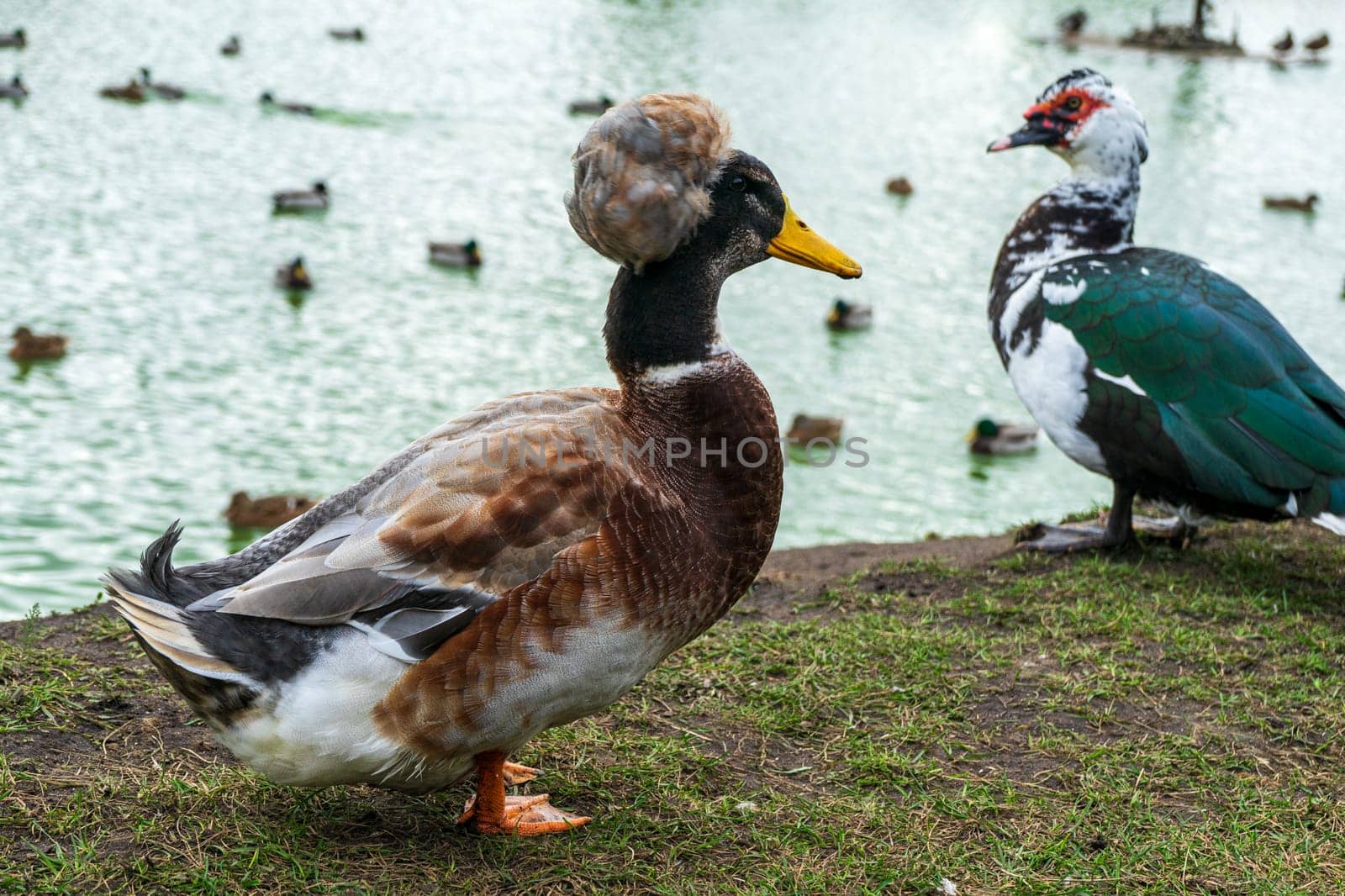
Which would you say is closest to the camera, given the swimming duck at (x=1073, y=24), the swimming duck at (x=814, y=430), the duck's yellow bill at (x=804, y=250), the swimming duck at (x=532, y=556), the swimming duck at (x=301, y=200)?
the swimming duck at (x=532, y=556)

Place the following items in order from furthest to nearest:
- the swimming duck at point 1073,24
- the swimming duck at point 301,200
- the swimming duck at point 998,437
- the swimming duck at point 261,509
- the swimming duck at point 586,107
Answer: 1. the swimming duck at point 1073,24
2. the swimming duck at point 586,107
3. the swimming duck at point 301,200
4. the swimming duck at point 998,437
5. the swimming duck at point 261,509

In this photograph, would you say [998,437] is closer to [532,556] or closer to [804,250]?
[804,250]

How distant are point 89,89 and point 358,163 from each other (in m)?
4.21

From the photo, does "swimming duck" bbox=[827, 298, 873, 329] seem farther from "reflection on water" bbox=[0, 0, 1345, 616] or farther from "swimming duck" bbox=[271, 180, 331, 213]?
"swimming duck" bbox=[271, 180, 331, 213]

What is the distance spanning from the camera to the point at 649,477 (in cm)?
327

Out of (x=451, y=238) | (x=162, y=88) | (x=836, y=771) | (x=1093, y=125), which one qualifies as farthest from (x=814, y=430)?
(x=162, y=88)

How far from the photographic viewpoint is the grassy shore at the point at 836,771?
321 cm

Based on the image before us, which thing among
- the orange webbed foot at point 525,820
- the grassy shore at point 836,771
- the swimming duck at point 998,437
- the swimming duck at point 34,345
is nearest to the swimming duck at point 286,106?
the swimming duck at point 34,345

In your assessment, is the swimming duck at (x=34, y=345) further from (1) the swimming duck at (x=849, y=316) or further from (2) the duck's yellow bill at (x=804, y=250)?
(2) the duck's yellow bill at (x=804, y=250)

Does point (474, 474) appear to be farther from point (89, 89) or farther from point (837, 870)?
point (89, 89)

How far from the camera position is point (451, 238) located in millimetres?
12461

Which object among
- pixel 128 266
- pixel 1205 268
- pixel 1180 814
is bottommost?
pixel 1180 814

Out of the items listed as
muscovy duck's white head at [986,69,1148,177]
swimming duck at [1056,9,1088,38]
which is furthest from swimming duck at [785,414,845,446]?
swimming duck at [1056,9,1088,38]

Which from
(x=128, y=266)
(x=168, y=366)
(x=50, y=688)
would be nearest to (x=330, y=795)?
(x=50, y=688)
